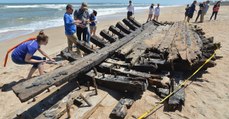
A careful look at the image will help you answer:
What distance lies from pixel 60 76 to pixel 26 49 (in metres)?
1.54

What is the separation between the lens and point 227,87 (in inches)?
223

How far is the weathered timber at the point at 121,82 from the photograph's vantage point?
4.43 m

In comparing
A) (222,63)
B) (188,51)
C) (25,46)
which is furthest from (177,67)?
(25,46)

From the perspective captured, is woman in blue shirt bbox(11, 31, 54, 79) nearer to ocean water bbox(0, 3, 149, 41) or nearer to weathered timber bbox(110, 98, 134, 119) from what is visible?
weathered timber bbox(110, 98, 134, 119)

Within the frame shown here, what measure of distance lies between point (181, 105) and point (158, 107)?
1.62 feet

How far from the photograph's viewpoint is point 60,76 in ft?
13.8

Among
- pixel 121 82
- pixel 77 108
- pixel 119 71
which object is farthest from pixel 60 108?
pixel 119 71

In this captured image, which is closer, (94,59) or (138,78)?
(138,78)

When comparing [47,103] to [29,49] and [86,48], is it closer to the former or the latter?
[29,49]

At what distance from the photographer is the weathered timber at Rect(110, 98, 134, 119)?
395 cm

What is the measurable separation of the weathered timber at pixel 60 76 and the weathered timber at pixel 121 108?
1.10m

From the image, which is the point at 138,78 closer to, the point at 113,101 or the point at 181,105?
the point at 113,101

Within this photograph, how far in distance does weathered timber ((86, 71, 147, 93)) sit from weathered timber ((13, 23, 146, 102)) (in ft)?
0.98

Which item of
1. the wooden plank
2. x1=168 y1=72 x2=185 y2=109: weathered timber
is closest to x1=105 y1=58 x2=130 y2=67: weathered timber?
the wooden plank
